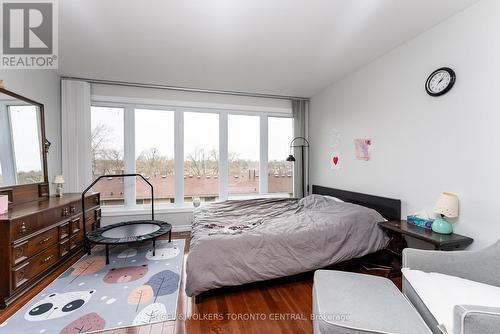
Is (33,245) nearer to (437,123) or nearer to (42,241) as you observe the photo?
(42,241)

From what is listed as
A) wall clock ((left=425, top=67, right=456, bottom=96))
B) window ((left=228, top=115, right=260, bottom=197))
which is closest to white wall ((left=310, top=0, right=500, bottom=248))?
wall clock ((left=425, top=67, right=456, bottom=96))

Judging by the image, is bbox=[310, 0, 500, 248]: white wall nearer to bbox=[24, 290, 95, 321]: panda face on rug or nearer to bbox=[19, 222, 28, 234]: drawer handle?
bbox=[24, 290, 95, 321]: panda face on rug

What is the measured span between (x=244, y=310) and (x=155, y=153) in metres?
2.98

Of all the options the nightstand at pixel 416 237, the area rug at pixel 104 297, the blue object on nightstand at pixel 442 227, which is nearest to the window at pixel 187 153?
the area rug at pixel 104 297

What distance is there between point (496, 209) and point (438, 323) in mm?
1265

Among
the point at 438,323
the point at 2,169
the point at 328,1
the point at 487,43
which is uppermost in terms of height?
the point at 328,1

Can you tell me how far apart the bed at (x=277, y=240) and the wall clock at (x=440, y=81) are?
121cm

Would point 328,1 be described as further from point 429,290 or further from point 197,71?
point 429,290

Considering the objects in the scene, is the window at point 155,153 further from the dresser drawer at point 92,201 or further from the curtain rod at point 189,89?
the dresser drawer at point 92,201

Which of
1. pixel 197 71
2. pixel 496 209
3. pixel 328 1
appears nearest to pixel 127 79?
pixel 197 71

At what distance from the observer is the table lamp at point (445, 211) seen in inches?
75.6

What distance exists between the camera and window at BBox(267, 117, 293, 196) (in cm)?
452

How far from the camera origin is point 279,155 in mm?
4562

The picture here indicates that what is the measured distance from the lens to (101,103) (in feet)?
12.0
